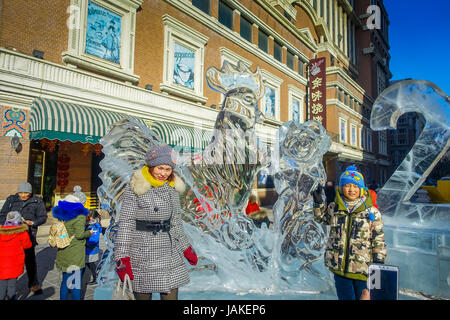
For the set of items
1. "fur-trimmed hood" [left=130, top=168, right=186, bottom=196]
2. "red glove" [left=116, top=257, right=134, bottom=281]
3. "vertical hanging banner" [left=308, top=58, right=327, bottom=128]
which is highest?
"vertical hanging banner" [left=308, top=58, right=327, bottom=128]

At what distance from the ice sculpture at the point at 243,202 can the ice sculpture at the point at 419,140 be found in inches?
49.2

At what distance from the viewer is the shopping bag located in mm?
1809

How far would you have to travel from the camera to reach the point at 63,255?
2.88 m

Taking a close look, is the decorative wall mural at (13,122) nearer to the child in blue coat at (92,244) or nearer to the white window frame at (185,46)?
the child in blue coat at (92,244)

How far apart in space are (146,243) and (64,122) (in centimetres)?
570

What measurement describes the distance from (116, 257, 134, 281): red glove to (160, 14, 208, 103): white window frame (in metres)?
8.46

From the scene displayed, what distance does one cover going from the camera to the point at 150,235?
195 cm

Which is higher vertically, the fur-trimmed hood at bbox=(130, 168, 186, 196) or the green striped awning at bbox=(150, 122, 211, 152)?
the green striped awning at bbox=(150, 122, 211, 152)

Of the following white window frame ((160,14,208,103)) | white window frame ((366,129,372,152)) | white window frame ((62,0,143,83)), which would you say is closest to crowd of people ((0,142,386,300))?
white window frame ((62,0,143,83))

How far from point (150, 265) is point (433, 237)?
331 cm

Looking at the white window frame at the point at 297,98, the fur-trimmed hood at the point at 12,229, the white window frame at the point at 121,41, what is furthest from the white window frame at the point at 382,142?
the fur-trimmed hood at the point at 12,229

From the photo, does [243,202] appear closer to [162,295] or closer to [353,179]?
[353,179]

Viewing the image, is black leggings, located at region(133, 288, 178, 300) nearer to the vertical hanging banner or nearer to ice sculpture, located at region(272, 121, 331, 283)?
ice sculpture, located at region(272, 121, 331, 283)

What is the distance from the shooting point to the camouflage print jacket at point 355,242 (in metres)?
2.05
